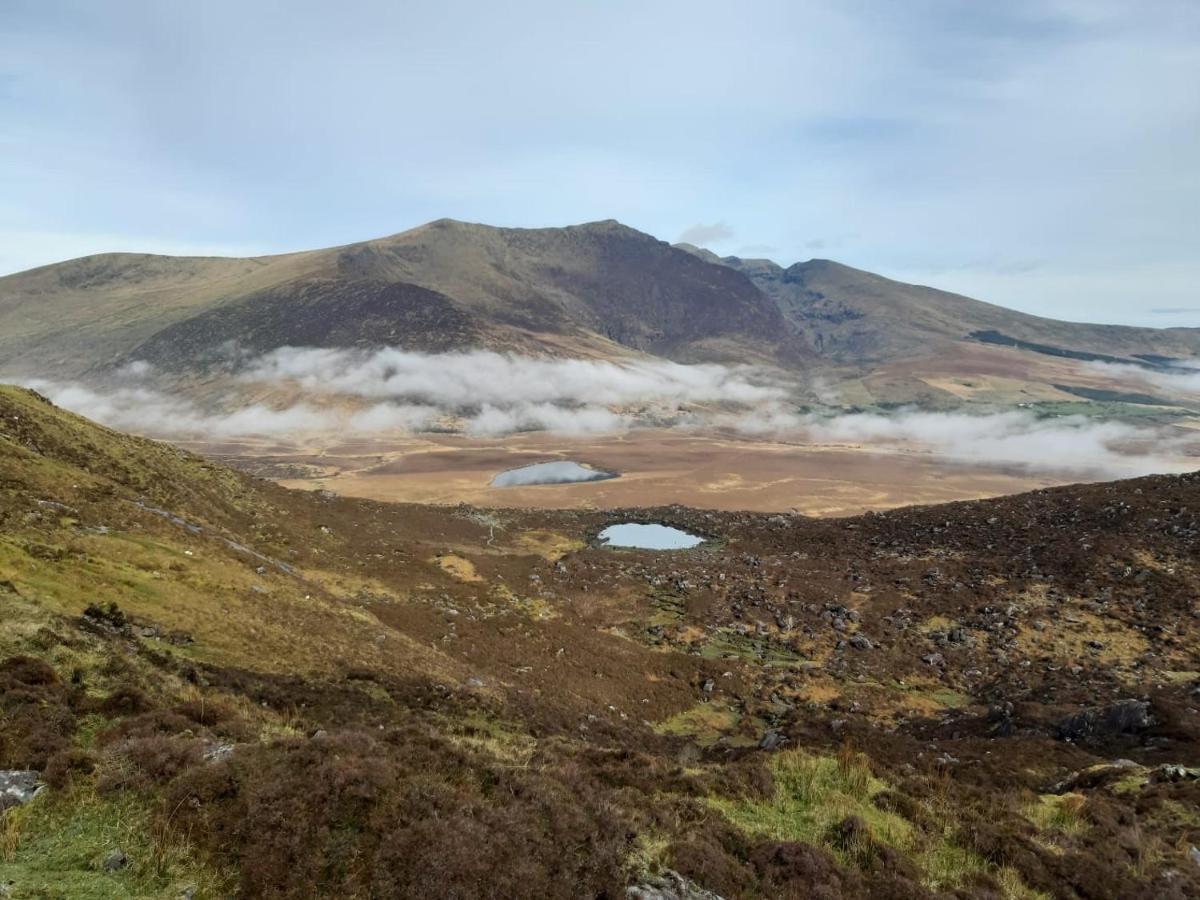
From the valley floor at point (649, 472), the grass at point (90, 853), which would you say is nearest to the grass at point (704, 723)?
the grass at point (90, 853)

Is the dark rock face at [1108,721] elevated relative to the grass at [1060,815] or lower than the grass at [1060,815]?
lower

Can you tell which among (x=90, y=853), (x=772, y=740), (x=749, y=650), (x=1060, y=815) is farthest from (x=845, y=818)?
(x=749, y=650)

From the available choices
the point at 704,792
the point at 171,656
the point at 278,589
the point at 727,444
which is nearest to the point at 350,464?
the point at 727,444

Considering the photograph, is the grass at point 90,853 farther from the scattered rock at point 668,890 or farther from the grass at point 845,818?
the grass at point 845,818

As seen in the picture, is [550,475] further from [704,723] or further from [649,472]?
[704,723]

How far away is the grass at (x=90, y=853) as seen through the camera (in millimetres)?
7363

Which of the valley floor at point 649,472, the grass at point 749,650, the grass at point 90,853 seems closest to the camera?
the grass at point 90,853

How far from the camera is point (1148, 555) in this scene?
4203 centimetres

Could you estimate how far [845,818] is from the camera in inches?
480

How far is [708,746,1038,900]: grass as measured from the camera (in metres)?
11.1

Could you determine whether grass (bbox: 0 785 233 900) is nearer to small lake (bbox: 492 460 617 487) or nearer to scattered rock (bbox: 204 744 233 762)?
scattered rock (bbox: 204 744 233 762)

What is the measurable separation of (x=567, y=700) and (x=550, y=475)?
338 ft

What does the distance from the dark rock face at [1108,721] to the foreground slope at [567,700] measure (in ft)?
0.34

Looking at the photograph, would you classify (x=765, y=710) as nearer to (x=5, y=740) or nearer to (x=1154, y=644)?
(x=1154, y=644)
